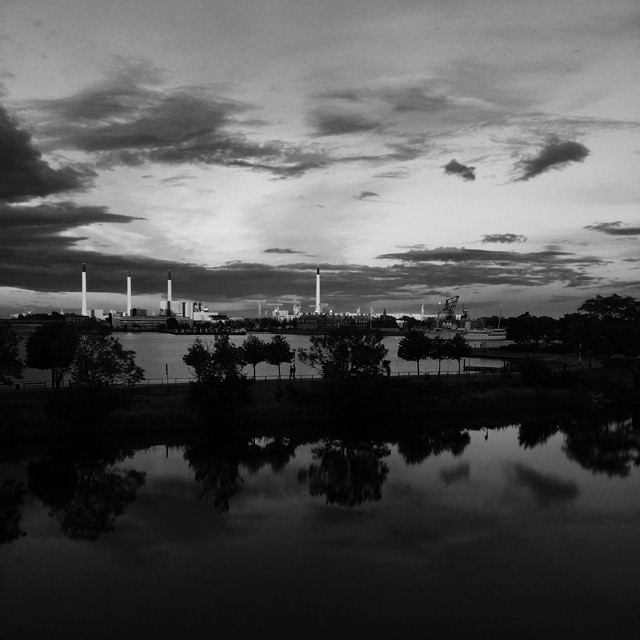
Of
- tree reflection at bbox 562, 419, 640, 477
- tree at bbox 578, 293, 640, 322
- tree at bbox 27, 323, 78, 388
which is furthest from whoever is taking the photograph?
tree at bbox 578, 293, 640, 322

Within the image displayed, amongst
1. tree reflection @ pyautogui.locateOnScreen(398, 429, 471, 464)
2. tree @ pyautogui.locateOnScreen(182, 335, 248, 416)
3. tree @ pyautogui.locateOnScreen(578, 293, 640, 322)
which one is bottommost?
tree reflection @ pyautogui.locateOnScreen(398, 429, 471, 464)

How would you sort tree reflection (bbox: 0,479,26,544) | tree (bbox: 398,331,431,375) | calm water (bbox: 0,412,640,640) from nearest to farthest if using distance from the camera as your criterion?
calm water (bbox: 0,412,640,640) < tree reflection (bbox: 0,479,26,544) < tree (bbox: 398,331,431,375)

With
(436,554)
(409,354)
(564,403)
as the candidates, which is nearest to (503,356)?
(409,354)

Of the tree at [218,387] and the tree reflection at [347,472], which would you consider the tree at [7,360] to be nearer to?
the tree at [218,387]

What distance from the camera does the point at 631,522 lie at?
21.2 m

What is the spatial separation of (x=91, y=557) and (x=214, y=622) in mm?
5619

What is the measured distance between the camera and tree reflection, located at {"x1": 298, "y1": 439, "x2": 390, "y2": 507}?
2489cm

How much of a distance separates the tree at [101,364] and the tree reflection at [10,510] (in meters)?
10.8

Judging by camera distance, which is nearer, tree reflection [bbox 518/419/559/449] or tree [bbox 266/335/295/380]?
tree reflection [bbox 518/419/559/449]

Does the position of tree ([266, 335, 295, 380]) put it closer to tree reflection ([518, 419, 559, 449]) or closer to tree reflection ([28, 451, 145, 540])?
tree reflection ([518, 419, 559, 449])

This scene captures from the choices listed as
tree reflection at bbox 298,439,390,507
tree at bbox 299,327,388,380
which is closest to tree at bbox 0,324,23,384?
tree reflection at bbox 298,439,390,507

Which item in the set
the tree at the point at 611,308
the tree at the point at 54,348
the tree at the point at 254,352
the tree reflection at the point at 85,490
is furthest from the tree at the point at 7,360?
the tree at the point at 611,308

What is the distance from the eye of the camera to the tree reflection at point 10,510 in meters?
19.5

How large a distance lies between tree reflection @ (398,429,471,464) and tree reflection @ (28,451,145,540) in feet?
45.6
